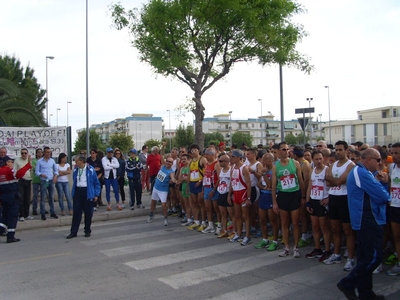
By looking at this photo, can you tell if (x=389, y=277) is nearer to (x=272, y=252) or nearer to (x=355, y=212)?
(x=355, y=212)

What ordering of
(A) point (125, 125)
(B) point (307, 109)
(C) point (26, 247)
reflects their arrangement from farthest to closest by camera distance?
(A) point (125, 125) → (B) point (307, 109) → (C) point (26, 247)

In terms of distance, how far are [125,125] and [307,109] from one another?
121 m

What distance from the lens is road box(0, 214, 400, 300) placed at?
5891 mm

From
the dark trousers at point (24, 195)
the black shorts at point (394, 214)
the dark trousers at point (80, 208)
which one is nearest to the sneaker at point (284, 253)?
the black shorts at point (394, 214)

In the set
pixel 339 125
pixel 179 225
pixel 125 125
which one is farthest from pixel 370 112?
pixel 179 225

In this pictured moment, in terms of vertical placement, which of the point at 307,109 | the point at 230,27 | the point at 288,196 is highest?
the point at 230,27

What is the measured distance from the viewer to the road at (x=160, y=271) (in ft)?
19.3

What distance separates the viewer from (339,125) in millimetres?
94625

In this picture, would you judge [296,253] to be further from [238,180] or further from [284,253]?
[238,180]

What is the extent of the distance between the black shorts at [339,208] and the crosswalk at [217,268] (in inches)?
34.0

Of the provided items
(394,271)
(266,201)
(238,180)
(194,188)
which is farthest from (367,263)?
(194,188)

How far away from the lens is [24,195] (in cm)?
1166

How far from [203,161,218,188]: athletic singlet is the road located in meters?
1.23

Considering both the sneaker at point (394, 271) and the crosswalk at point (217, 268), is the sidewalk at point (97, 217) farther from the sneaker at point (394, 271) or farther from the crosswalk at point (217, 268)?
the sneaker at point (394, 271)
